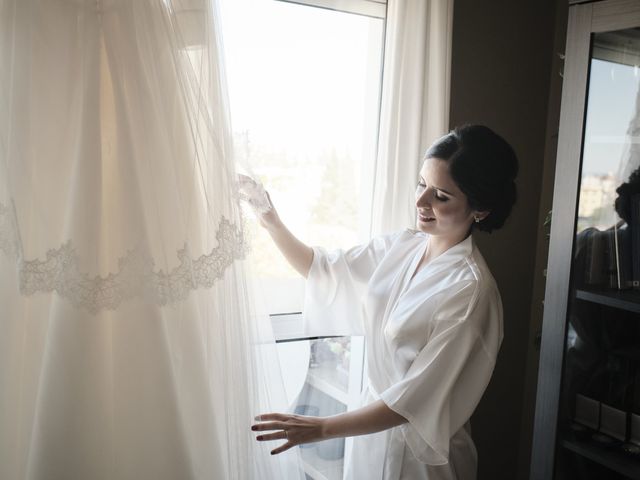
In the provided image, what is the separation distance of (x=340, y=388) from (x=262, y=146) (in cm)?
75

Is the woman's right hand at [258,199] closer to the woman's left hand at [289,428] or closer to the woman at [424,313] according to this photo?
the woman at [424,313]

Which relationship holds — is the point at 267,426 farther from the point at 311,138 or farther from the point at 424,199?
the point at 311,138

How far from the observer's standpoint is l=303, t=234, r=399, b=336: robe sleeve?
1.57 meters

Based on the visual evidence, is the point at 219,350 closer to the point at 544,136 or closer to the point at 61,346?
the point at 61,346

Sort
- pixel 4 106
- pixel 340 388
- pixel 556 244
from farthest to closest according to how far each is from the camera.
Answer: pixel 340 388
pixel 556 244
pixel 4 106

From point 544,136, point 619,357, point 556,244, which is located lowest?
point 619,357

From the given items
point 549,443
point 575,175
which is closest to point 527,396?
point 549,443

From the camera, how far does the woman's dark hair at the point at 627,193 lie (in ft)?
4.66

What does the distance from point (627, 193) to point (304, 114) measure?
81 cm

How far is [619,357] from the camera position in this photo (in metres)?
1.51

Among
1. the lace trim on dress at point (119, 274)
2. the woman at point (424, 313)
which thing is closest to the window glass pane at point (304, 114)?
the woman at point (424, 313)

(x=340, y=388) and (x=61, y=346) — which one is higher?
(x=61, y=346)

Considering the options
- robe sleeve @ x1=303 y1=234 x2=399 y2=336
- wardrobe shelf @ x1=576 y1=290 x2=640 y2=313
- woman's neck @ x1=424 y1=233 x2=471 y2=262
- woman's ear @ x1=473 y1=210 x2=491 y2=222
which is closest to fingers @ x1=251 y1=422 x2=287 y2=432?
robe sleeve @ x1=303 y1=234 x2=399 y2=336

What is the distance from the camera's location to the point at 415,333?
138 centimetres
